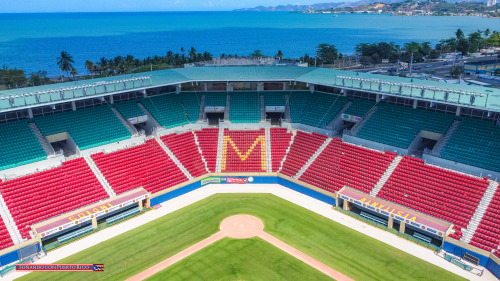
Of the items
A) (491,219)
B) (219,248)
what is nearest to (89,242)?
(219,248)

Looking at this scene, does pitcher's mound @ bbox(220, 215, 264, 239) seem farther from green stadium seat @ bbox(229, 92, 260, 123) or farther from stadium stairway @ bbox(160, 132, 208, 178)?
green stadium seat @ bbox(229, 92, 260, 123)

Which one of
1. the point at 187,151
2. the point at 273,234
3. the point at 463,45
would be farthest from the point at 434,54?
the point at 273,234

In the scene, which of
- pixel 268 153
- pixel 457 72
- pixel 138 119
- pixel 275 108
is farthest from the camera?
pixel 457 72

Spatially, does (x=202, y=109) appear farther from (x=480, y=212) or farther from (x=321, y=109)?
→ (x=480, y=212)

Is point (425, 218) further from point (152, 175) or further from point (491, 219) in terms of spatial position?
point (152, 175)

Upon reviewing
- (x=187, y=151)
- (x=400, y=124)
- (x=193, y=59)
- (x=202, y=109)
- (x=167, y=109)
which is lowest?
(x=187, y=151)

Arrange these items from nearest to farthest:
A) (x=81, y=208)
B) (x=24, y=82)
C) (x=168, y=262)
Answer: (x=168, y=262) → (x=81, y=208) → (x=24, y=82)

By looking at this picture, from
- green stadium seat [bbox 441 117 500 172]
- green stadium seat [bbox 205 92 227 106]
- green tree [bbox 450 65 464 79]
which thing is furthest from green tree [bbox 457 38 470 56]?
green stadium seat [bbox 205 92 227 106]
